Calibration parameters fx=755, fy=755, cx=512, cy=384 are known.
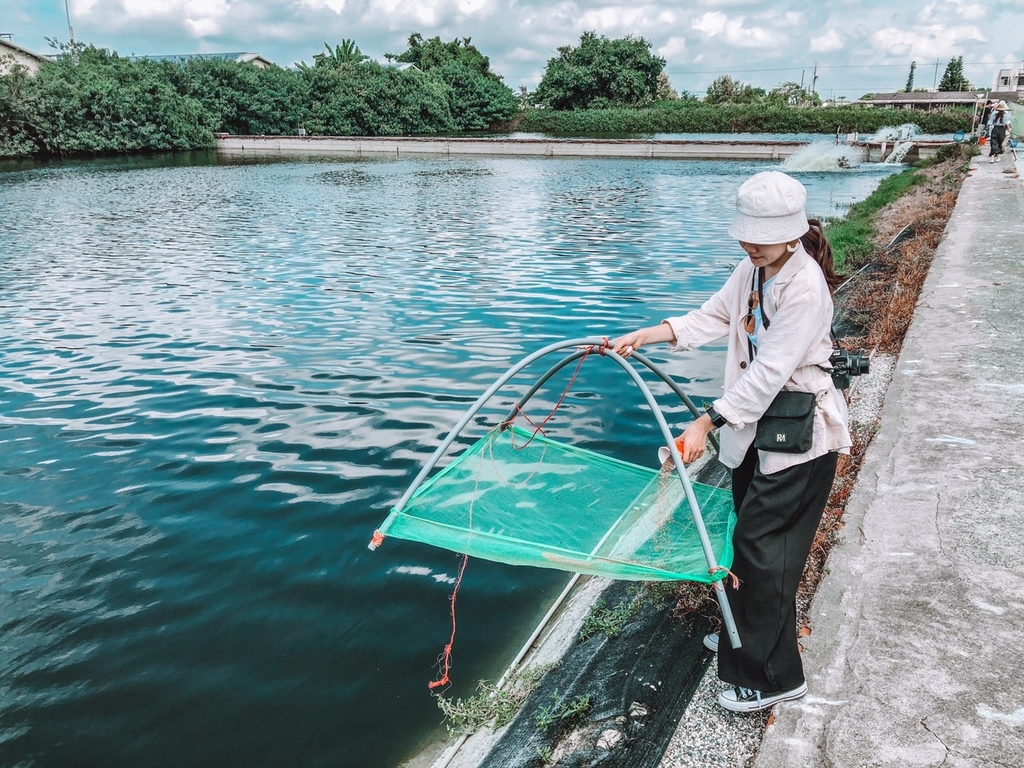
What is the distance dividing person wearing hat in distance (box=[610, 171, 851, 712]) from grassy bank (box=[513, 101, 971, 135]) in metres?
61.1

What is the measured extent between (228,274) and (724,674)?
12.7 metres

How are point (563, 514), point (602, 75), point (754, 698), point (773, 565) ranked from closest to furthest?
point (773, 565), point (754, 698), point (563, 514), point (602, 75)

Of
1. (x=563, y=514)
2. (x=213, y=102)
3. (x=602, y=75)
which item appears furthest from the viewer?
(x=602, y=75)

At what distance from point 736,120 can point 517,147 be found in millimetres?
26579

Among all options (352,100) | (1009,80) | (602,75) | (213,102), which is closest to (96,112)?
(213,102)

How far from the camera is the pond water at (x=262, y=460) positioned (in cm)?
396

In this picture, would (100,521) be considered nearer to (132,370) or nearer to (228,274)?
(132,370)

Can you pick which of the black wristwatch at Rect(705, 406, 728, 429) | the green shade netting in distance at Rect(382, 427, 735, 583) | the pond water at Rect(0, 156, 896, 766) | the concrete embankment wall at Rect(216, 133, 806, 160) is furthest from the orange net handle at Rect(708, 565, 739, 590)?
the concrete embankment wall at Rect(216, 133, 806, 160)

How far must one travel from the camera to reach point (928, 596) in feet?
10.9

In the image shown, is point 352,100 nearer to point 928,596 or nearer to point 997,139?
point 997,139

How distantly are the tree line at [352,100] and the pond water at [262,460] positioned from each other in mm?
36056

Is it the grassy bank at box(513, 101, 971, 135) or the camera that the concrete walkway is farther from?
the grassy bank at box(513, 101, 971, 135)

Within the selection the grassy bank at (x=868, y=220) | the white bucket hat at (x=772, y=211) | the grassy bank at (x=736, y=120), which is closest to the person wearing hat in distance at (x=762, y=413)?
the white bucket hat at (x=772, y=211)

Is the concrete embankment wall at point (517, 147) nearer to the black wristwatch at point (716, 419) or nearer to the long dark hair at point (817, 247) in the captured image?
the long dark hair at point (817, 247)
